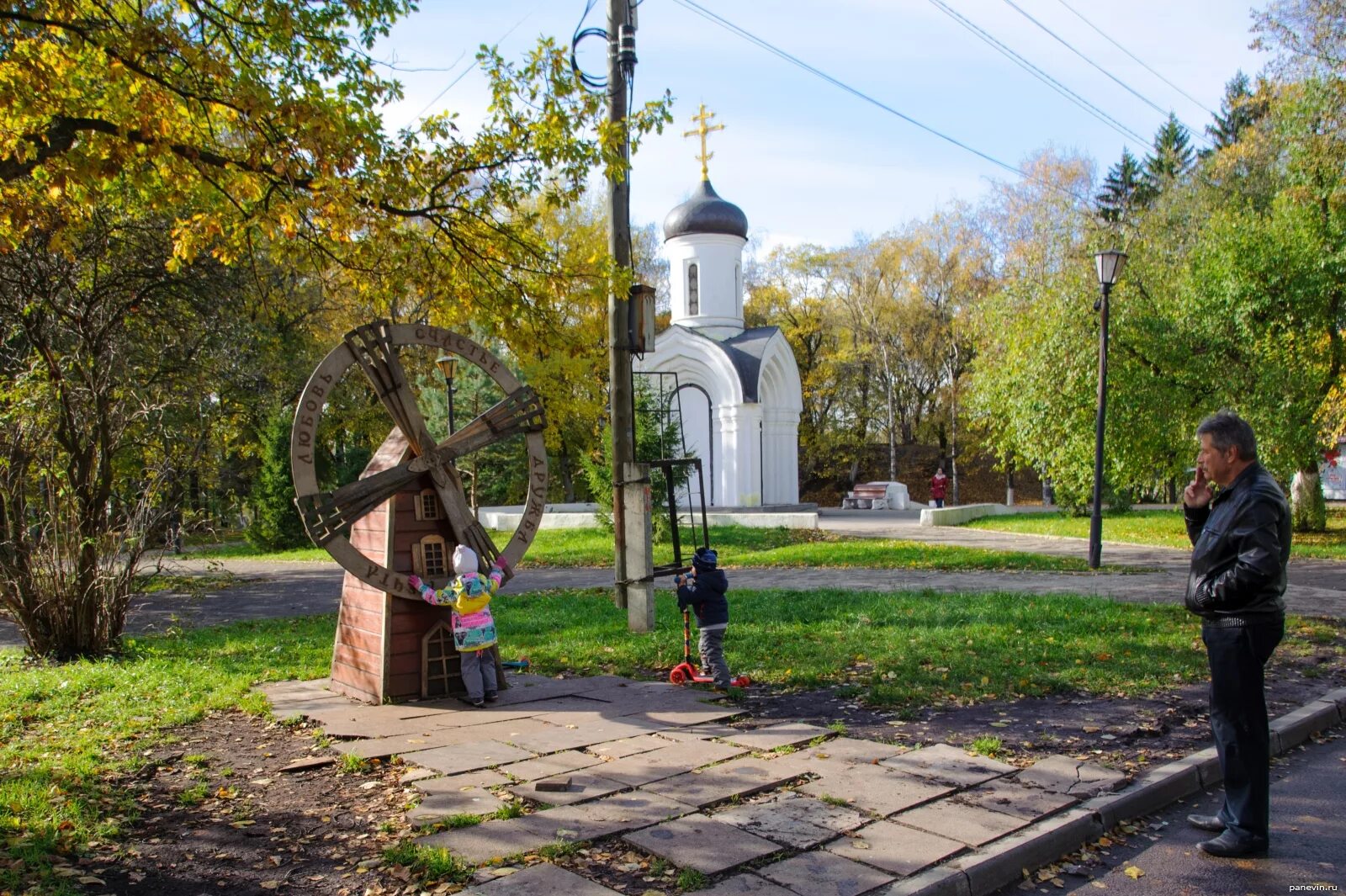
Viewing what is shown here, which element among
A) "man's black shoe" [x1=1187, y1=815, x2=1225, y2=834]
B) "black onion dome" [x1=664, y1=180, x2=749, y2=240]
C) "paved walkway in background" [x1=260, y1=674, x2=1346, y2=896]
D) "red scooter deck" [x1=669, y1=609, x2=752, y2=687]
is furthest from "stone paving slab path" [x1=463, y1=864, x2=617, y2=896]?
"black onion dome" [x1=664, y1=180, x2=749, y2=240]

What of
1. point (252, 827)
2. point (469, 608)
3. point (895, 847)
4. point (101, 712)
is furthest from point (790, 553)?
point (252, 827)

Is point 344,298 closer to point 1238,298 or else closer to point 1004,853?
point 1238,298

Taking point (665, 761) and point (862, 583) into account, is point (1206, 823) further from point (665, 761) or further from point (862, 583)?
point (862, 583)

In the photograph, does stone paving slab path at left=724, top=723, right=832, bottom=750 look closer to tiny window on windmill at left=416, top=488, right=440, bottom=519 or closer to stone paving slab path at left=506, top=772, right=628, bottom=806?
stone paving slab path at left=506, top=772, right=628, bottom=806

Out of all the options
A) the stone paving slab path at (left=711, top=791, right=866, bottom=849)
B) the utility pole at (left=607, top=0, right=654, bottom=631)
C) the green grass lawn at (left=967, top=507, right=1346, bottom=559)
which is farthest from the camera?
the green grass lawn at (left=967, top=507, right=1346, bottom=559)

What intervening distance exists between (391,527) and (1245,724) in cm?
554

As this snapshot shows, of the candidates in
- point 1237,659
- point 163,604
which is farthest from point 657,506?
point 1237,659

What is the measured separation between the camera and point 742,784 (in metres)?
5.37

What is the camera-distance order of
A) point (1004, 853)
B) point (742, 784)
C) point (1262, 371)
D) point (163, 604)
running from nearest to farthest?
point (1004, 853), point (742, 784), point (163, 604), point (1262, 371)

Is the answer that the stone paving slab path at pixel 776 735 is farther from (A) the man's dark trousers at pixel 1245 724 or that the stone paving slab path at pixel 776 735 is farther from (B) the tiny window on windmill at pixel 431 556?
(B) the tiny window on windmill at pixel 431 556

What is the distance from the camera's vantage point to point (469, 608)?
7.38 m

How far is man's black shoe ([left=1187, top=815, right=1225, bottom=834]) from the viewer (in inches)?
197

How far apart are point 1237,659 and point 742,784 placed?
249 cm

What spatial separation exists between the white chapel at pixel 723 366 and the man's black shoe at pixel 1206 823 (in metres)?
26.0
